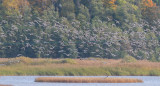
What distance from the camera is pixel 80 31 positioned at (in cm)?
5006

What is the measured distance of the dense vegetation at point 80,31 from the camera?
48406 mm

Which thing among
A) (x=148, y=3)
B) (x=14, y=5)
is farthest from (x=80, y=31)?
(x=148, y=3)

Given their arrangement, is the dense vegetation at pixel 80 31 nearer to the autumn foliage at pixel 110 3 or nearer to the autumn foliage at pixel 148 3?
the autumn foliage at pixel 148 3

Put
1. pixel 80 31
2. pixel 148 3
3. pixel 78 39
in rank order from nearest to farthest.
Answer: pixel 80 31, pixel 78 39, pixel 148 3

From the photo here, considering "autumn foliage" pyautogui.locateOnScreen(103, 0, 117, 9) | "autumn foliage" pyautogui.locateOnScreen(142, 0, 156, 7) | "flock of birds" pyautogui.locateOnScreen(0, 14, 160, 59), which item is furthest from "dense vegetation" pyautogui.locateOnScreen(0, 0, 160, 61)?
"autumn foliage" pyautogui.locateOnScreen(103, 0, 117, 9)

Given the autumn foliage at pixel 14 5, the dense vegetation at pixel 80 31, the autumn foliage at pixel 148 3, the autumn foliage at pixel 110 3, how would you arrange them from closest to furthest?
the dense vegetation at pixel 80 31, the autumn foliage at pixel 14 5, the autumn foliage at pixel 148 3, the autumn foliage at pixel 110 3

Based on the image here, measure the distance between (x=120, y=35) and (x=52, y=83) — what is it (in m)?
24.2

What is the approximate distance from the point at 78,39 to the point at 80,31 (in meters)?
1.66

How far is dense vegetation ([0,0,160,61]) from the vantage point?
48406 mm

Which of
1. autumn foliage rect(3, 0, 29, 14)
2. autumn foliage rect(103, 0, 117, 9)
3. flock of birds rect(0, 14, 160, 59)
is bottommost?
flock of birds rect(0, 14, 160, 59)

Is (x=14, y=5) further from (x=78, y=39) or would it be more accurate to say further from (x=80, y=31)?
(x=80, y=31)

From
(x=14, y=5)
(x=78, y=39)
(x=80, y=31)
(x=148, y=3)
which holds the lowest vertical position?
(x=78, y=39)

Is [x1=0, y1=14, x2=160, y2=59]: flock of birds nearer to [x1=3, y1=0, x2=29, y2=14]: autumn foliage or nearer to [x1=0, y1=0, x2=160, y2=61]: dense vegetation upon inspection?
[x1=0, y1=0, x2=160, y2=61]: dense vegetation

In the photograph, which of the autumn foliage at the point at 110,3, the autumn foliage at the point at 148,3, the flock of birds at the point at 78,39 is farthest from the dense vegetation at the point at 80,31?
the autumn foliage at the point at 110,3
